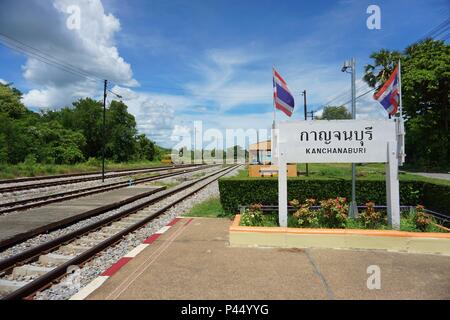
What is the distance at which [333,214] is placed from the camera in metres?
7.55

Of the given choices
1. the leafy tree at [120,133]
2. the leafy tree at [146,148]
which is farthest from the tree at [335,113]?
the leafy tree at [120,133]

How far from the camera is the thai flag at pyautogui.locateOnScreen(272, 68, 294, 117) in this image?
7.77 metres

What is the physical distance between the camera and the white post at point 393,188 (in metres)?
7.54

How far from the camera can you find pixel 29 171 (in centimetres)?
2936

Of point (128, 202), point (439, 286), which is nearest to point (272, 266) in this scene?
point (439, 286)

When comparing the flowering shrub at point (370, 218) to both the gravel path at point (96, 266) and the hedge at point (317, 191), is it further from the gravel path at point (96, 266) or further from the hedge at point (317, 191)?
the gravel path at point (96, 266)

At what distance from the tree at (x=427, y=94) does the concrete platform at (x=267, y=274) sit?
1373 inches

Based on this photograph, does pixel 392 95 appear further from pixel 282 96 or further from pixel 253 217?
pixel 253 217

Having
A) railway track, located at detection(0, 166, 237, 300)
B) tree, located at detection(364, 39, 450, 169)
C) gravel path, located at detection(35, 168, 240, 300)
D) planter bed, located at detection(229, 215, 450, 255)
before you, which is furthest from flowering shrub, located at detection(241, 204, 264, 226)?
tree, located at detection(364, 39, 450, 169)

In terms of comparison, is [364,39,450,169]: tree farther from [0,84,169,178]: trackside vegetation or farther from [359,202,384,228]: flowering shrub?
[0,84,169,178]: trackside vegetation

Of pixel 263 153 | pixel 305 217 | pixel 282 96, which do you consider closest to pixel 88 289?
pixel 305 217

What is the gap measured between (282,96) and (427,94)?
36.3 m

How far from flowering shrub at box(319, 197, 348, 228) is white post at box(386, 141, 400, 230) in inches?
43.8
